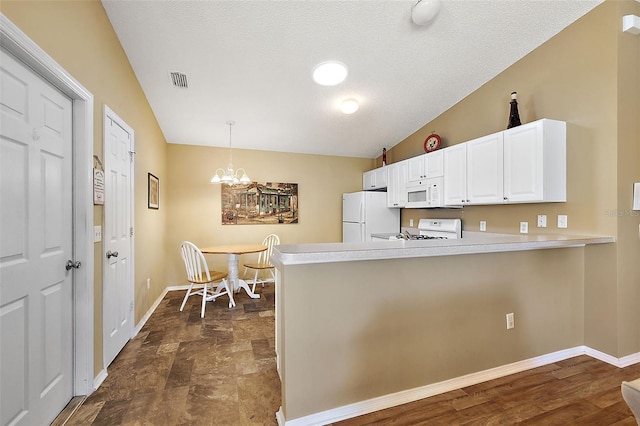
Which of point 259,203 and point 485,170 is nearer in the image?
point 485,170

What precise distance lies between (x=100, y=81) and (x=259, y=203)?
2.95 metres

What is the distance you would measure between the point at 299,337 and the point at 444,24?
2.80 m

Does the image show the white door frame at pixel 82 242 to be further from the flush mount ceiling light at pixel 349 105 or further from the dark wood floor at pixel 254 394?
the flush mount ceiling light at pixel 349 105

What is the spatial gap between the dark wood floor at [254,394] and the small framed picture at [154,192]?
66.6 inches

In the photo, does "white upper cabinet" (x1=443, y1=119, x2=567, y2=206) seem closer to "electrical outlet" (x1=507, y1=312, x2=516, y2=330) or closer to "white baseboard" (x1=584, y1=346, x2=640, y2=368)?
"electrical outlet" (x1=507, y1=312, x2=516, y2=330)

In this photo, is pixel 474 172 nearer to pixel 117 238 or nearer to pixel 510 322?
pixel 510 322

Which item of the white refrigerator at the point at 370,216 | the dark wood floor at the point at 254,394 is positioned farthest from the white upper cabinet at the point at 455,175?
the dark wood floor at the point at 254,394

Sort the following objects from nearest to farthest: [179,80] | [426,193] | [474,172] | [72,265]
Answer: [72,265], [179,80], [474,172], [426,193]

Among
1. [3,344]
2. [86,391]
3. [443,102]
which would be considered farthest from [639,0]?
[86,391]

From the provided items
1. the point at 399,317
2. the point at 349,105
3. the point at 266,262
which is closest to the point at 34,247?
the point at 399,317

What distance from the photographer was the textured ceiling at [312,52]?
227cm

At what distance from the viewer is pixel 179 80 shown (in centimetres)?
295

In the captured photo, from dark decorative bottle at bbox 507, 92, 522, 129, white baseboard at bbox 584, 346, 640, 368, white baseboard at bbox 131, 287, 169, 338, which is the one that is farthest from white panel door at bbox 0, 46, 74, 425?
white baseboard at bbox 584, 346, 640, 368

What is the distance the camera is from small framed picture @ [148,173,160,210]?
3441 millimetres
